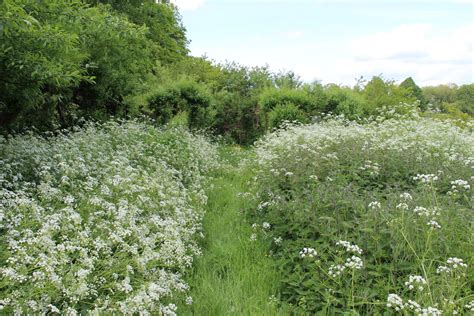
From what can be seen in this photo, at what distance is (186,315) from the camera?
302cm

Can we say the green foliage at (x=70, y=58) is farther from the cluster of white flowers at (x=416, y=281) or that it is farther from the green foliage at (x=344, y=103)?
the green foliage at (x=344, y=103)

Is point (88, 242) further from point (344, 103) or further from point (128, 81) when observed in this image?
point (344, 103)

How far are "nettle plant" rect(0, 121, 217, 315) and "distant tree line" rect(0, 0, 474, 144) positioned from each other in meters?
1.14

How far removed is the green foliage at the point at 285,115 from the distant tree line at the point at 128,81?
0.03m

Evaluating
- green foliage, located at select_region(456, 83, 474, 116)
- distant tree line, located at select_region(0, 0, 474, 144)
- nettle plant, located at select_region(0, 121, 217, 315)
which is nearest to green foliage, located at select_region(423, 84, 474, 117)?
green foliage, located at select_region(456, 83, 474, 116)

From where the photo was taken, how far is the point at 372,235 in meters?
3.33

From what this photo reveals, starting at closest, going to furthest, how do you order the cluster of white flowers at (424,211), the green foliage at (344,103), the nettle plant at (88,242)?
the nettle plant at (88,242) → the cluster of white flowers at (424,211) → the green foliage at (344,103)

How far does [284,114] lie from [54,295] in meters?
11.1

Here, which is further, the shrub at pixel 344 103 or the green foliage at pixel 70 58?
the shrub at pixel 344 103

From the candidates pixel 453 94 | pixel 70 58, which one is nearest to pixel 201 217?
pixel 70 58

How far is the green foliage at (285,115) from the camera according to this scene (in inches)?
513

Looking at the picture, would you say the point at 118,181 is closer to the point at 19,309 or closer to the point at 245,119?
the point at 19,309

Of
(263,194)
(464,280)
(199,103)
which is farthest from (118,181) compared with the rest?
(199,103)

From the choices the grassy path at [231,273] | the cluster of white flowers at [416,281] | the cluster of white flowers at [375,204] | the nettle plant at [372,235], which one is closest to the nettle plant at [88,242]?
the grassy path at [231,273]
